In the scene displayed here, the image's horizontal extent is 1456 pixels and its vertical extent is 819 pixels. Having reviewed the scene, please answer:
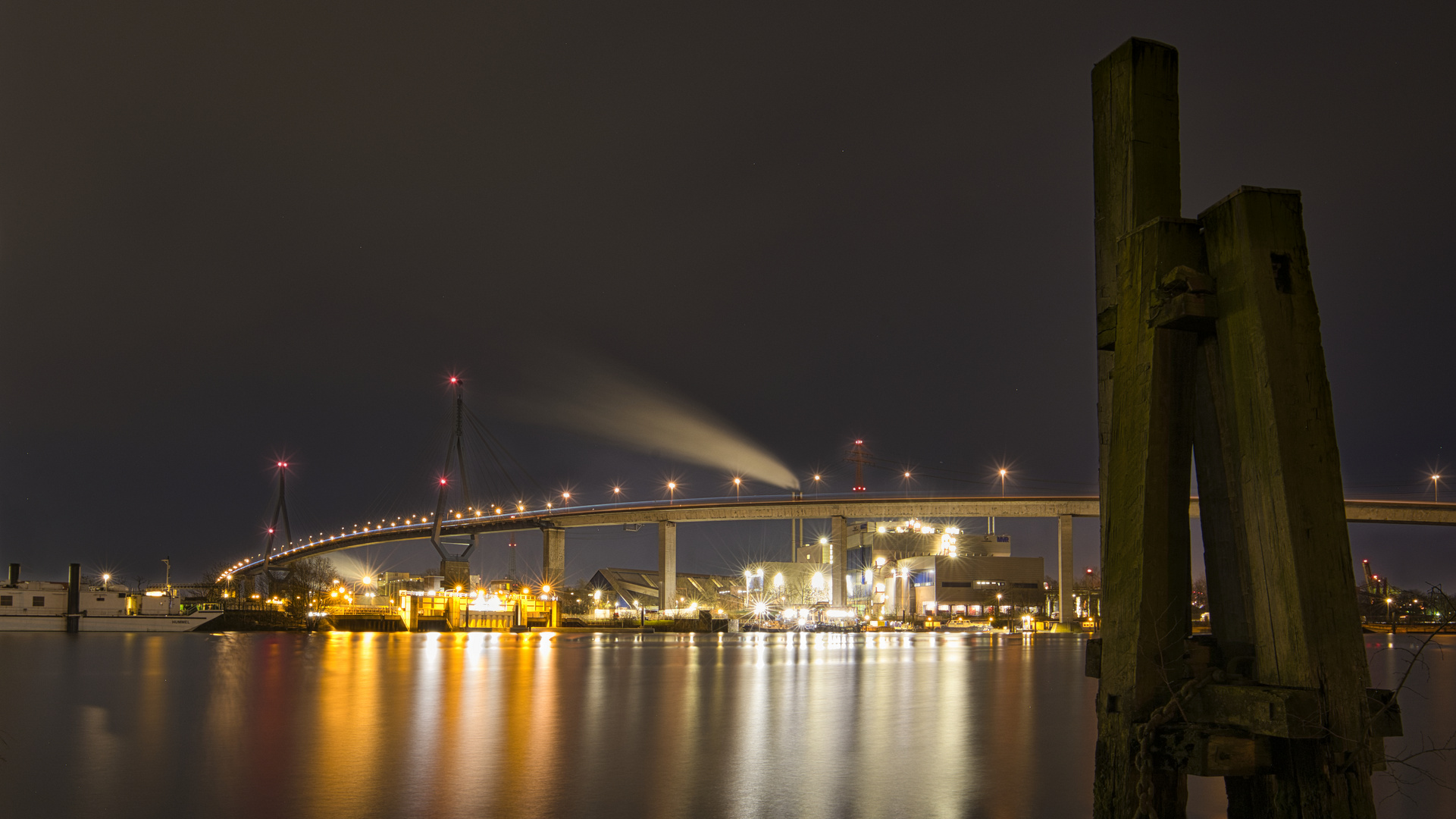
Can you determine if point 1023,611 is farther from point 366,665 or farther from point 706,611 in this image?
point 366,665

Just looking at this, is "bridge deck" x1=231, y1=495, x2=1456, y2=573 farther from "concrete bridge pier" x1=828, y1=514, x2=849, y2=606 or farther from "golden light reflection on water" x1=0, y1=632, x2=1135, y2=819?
"golden light reflection on water" x1=0, y1=632, x2=1135, y2=819

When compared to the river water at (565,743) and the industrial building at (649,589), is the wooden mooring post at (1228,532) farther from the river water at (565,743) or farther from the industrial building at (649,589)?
the industrial building at (649,589)

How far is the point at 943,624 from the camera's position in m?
129

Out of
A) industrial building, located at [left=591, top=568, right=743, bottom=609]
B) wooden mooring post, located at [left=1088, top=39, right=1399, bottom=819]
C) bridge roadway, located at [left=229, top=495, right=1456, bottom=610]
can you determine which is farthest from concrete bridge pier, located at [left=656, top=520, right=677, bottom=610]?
wooden mooring post, located at [left=1088, top=39, right=1399, bottom=819]

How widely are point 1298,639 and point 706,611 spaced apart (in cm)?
12660

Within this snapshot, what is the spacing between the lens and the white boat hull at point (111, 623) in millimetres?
96250

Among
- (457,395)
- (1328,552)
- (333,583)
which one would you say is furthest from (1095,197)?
(333,583)

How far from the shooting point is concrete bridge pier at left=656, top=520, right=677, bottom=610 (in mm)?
129875

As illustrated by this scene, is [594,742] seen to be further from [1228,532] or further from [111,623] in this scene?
[111,623]

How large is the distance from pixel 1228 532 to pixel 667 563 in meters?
126

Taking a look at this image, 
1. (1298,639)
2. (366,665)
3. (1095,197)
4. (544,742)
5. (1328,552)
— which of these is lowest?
(366,665)

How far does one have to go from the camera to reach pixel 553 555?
145 metres

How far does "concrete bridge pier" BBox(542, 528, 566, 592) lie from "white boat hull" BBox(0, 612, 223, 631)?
47.4 metres

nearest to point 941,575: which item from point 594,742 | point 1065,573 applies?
point 1065,573
